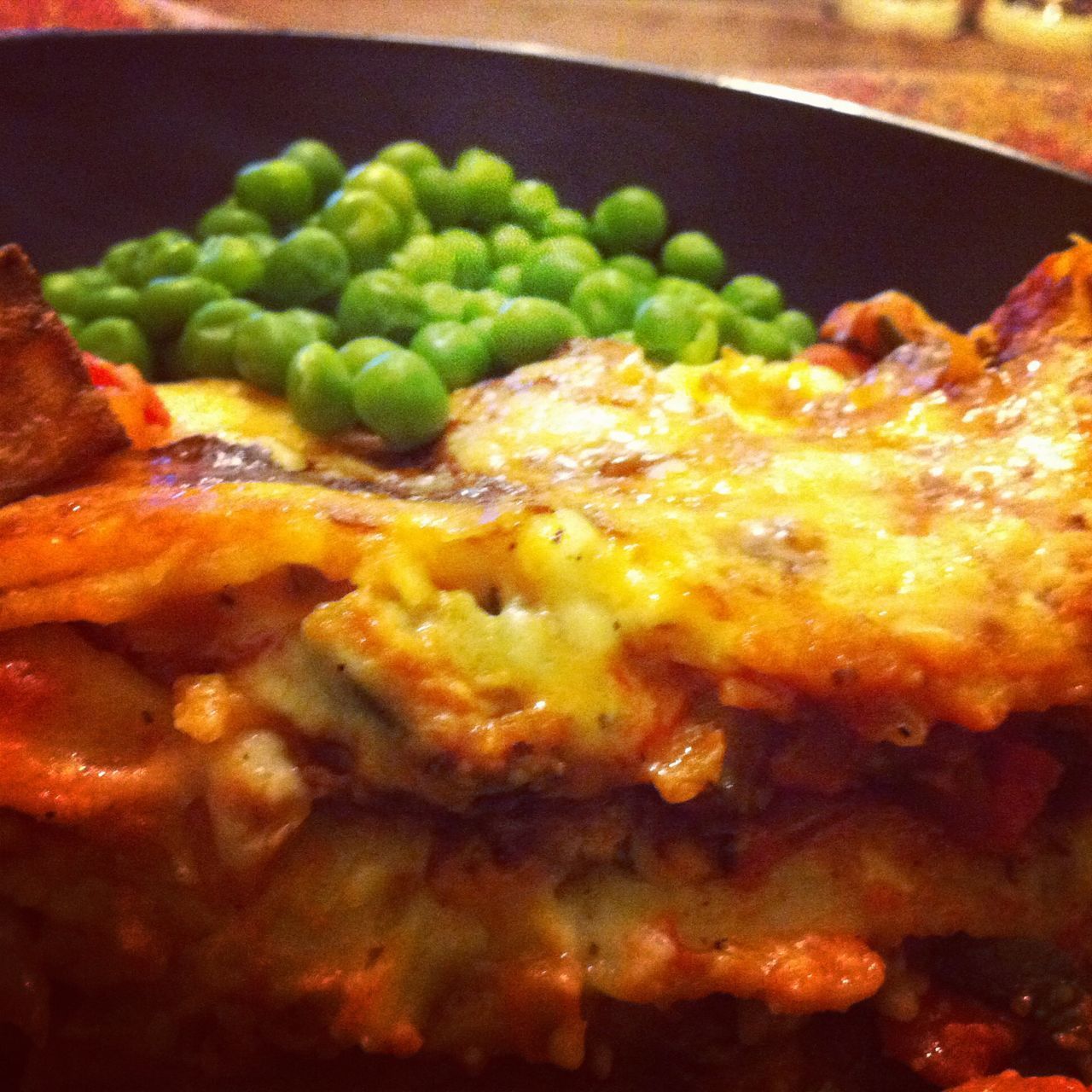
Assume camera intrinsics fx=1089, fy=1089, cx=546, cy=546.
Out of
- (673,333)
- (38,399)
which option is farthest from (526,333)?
(38,399)

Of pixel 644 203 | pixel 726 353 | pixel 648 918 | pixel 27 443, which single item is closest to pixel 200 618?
pixel 27 443

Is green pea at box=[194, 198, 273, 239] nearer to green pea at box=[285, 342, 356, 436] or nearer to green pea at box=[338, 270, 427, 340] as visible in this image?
green pea at box=[338, 270, 427, 340]

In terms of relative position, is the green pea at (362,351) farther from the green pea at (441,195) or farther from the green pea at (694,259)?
the green pea at (694,259)

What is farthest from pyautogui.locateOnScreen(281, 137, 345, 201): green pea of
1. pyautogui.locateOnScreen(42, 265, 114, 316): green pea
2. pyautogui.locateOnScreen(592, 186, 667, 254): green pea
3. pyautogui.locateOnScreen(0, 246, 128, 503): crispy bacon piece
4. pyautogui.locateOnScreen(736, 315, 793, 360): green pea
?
pyautogui.locateOnScreen(0, 246, 128, 503): crispy bacon piece

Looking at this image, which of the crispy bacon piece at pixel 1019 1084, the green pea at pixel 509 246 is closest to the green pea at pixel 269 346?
the green pea at pixel 509 246

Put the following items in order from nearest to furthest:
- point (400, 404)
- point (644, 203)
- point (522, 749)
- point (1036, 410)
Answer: point (522, 749) < point (1036, 410) < point (400, 404) < point (644, 203)

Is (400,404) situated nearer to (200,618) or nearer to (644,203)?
(200,618)
